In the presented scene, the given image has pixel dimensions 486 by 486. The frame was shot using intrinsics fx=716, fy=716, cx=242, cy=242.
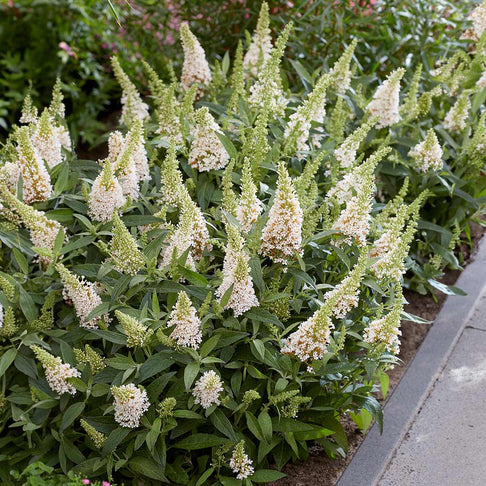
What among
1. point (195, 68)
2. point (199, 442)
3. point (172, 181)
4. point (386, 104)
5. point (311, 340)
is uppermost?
point (386, 104)

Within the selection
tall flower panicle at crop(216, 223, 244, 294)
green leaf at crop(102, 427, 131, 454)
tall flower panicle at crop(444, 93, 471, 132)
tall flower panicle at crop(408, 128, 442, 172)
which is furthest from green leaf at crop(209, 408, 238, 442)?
tall flower panicle at crop(444, 93, 471, 132)

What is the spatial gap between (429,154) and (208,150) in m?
1.14

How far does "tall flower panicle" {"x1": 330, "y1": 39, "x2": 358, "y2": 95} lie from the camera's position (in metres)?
3.64

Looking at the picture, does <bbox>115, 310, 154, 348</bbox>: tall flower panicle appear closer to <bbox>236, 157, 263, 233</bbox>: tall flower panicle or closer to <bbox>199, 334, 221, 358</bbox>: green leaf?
<bbox>199, 334, 221, 358</bbox>: green leaf

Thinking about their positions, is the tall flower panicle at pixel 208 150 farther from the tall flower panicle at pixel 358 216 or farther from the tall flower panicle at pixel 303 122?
the tall flower panicle at pixel 358 216

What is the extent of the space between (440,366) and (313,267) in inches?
36.7

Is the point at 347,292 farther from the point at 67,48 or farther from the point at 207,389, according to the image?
the point at 67,48

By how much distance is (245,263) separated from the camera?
234 centimetres

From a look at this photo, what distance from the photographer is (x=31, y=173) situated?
2.78 m

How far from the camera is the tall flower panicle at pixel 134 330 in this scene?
225 centimetres

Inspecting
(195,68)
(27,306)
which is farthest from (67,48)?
(27,306)

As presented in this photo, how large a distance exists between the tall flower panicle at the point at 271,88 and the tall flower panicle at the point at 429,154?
2.29ft

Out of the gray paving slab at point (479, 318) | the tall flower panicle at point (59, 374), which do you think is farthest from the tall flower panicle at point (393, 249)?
the tall flower panicle at point (59, 374)

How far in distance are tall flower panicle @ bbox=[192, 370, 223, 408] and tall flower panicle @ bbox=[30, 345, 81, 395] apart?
1.39 feet
